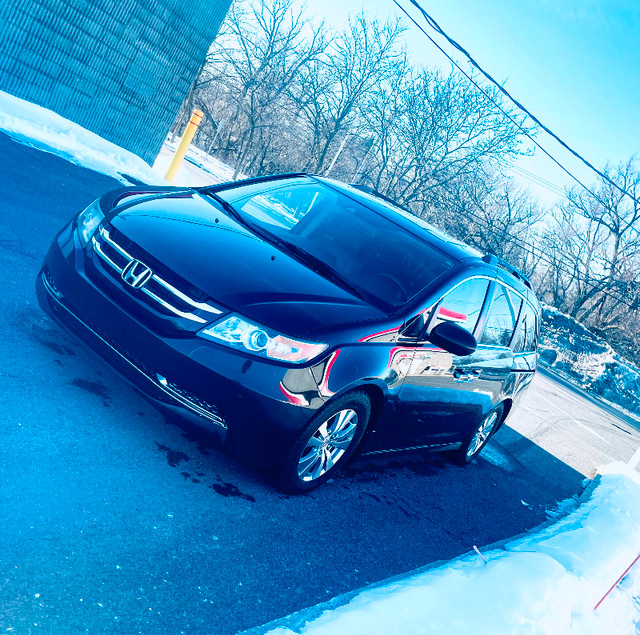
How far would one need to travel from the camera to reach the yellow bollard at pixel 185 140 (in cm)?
1269

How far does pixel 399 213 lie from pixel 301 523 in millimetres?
2714

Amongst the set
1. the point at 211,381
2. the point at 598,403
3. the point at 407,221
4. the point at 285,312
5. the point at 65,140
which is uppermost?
the point at 407,221

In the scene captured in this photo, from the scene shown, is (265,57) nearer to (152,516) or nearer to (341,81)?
(341,81)

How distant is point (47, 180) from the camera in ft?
26.8

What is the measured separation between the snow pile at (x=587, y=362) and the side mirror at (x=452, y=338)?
2059cm

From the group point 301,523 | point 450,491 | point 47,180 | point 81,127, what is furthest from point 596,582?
point 81,127

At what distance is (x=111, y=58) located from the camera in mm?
12789

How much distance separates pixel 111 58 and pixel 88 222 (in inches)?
406

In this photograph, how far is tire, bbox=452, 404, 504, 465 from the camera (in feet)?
19.3

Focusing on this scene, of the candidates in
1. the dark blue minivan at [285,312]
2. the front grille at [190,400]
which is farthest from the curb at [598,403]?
the front grille at [190,400]

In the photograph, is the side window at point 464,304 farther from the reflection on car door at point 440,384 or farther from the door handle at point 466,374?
the door handle at point 466,374

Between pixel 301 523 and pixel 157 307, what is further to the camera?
pixel 301 523

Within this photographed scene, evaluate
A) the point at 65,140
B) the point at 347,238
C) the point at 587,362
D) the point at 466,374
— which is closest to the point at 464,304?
the point at 466,374

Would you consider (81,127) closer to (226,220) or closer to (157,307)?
(226,220)
